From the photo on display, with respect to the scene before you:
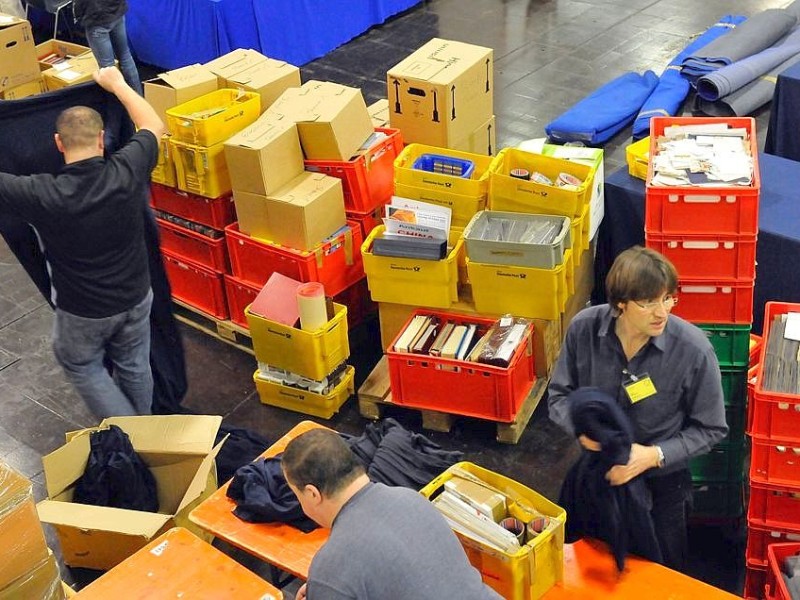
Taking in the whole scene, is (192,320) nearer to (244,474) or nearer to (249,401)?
(249,401)

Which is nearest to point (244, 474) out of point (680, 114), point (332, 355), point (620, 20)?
point (332, 355)

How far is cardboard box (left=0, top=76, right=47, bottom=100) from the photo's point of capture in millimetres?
8216

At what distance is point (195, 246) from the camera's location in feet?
19.3

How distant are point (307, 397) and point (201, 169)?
140 centimetres

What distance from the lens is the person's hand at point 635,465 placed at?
10.5 ft

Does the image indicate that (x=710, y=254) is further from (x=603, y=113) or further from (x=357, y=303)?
(x=603, y=113)

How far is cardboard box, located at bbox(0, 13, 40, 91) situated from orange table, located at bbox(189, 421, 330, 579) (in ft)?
18.5

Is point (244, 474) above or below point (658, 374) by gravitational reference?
below

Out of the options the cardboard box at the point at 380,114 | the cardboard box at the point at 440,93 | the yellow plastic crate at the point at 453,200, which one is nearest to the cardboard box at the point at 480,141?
the cardboard box at the point at 440,93

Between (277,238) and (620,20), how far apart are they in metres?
6.17

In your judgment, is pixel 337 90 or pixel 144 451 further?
pixel 337 90

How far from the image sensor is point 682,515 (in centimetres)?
351

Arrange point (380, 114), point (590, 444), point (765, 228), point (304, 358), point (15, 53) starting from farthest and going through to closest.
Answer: point (15, 53) < point (380, 114) < point (304, 358) < point (765, 228) < point (590, 444)

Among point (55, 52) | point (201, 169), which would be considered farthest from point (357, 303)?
point (55, 52)
